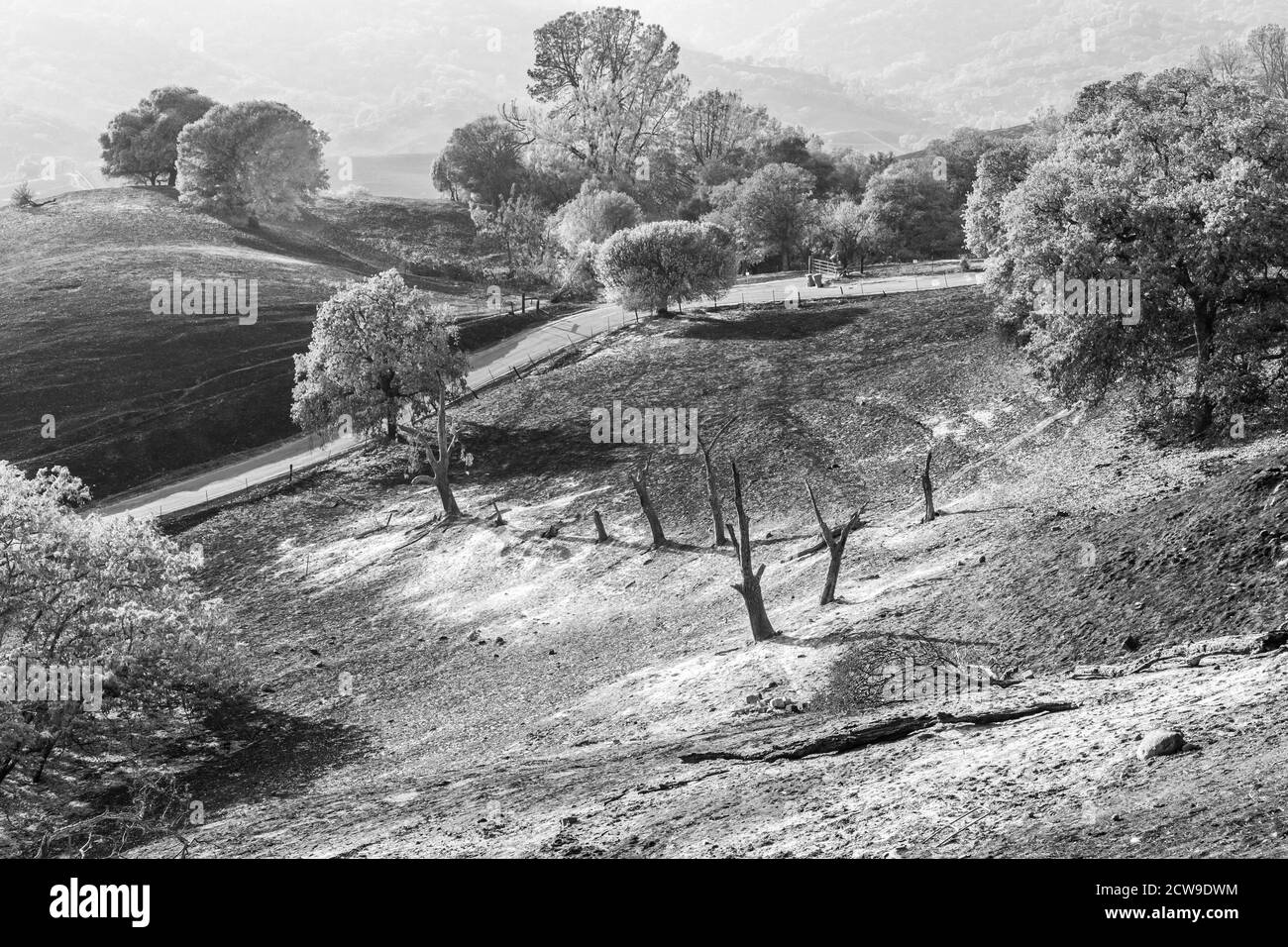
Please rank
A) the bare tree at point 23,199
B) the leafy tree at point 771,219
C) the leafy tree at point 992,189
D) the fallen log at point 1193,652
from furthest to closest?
the bare tree at point 23,199 → the leafy tree at point 771,219 → the leafy tree at point 992,189 → the fallen log at point 1193,652

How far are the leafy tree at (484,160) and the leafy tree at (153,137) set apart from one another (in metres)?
33.5

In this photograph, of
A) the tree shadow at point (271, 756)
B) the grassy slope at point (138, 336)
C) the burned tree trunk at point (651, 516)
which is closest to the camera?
the tree shadow at point (271, 756)

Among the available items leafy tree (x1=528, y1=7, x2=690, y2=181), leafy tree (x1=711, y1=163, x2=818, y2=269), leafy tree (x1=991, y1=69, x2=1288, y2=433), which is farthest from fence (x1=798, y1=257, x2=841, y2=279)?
leafy tree (x1=991, y1=69, x2=1288, y2=433)

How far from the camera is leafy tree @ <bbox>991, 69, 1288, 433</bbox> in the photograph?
1566 inches

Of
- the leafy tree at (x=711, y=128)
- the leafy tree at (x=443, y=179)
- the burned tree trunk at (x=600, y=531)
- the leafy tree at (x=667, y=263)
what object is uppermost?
the leafy tree at (x=711, y=128)

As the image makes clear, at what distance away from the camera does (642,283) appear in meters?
89.1

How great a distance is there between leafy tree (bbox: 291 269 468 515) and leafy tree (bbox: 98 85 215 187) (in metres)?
91.9

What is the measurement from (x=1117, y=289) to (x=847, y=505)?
13.5 m

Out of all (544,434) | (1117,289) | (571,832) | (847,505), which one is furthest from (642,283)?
(571,832)

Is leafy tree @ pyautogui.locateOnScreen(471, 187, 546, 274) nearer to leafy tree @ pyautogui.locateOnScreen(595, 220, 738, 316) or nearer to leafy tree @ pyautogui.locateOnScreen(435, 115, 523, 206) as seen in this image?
leafy tree @ pyautogui.locateOnScreen(435, 115, 523, 206)

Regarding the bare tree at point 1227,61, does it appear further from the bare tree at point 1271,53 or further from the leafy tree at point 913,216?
the leafy tree at point 913,216

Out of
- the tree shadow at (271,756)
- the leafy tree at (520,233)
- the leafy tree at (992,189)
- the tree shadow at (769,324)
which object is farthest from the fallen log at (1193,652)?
the leafy tree at (520,233)

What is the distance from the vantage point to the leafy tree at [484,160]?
524ft
